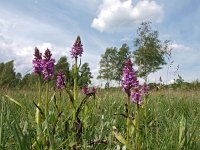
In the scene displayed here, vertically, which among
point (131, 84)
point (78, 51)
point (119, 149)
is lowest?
point (119, 149)

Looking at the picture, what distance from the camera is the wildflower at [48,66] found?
9.10ft

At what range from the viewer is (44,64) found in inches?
110

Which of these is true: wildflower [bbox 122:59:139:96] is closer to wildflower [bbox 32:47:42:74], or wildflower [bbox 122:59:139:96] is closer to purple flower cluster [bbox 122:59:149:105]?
purple flower cluster [bbox 122:59:149:105]

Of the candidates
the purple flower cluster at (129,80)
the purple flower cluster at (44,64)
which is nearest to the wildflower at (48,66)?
the purple flower cluster at (44,64)

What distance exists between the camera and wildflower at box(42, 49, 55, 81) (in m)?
2.77

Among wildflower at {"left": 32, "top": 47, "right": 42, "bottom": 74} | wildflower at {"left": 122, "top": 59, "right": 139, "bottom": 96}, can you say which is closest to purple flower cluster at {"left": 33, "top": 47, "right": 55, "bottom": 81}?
wildflower at {"left": 32, "top": 47, "right": 42, "bottom": 74}

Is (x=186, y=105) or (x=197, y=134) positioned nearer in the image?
(x=197, y=134)

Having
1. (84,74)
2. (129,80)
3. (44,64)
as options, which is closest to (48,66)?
(44,64)

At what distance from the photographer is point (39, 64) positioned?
2.79 m

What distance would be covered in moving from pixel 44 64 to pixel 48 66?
0.12 ft

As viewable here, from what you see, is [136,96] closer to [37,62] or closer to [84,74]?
[37,62]

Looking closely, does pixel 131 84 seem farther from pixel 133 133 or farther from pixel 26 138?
pixel 26 138

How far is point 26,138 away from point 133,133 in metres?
1.06

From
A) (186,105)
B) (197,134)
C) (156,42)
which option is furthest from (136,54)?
(197,134)
